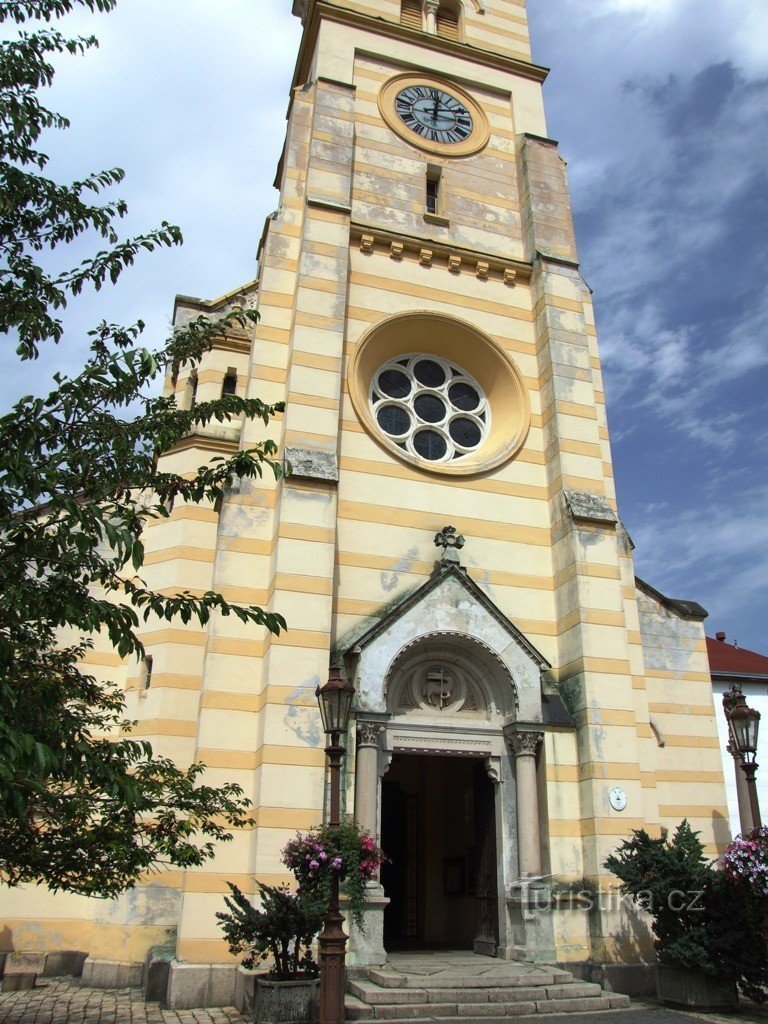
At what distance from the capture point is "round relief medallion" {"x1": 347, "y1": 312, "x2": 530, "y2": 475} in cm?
1641

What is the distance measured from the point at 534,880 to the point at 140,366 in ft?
32.7

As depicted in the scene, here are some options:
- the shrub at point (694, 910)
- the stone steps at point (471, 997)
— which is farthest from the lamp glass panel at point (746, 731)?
the stone steps at point (471, 997)

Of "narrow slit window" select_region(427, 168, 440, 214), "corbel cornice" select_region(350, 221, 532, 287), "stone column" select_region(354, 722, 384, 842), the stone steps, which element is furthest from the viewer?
"narrow slit window" select_region(427, 168, 440, 214)

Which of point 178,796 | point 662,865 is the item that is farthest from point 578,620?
point 178,796

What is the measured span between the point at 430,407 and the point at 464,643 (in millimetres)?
5537

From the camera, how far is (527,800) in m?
13.1

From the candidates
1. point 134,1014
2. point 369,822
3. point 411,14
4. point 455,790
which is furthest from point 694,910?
point 411,14

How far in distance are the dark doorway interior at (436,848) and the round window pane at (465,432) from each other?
250 inches

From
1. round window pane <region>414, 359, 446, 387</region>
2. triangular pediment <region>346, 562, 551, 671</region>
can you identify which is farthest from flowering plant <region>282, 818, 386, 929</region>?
round window pane <region>414, 359, 446, 387</region>

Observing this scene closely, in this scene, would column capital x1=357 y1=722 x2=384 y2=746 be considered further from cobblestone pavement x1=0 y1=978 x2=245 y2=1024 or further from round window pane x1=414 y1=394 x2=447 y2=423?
round window pane x1=414 y1=394 x2=447 y2=423

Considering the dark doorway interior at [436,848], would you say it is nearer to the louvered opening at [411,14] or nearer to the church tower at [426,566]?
the church tower at [426,566]

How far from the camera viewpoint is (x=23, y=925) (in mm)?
13664

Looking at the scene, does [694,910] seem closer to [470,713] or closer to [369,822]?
[470,713]

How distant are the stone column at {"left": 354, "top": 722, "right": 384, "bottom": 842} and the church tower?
0.15 ft
